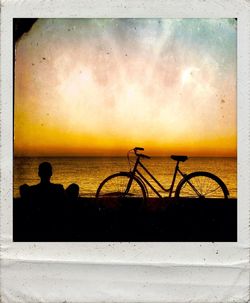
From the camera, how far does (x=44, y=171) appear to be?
4559mm

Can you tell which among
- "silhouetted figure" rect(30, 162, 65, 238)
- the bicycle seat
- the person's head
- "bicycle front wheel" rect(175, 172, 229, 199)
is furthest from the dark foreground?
the bicycle seat

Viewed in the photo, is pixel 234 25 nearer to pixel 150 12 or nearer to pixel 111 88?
pixel 150 12

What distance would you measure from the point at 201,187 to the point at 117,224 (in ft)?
2.62

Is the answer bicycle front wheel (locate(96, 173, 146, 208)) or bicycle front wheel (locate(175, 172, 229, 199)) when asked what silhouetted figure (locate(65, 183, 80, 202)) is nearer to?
bicycle front wheel (locate(96, 173, 146, 208))

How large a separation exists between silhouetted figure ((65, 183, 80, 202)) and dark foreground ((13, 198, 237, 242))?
0.04 metres

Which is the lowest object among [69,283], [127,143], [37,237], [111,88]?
[69,283]

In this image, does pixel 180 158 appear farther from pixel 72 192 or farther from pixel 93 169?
pixel 72 192

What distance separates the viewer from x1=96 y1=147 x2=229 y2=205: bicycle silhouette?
466 cm

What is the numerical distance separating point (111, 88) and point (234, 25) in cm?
108

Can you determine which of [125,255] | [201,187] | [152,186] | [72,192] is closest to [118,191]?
[152,186]

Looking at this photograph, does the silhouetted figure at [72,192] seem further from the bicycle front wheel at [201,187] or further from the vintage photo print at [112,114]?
the bicycle front wheel at [201,187]

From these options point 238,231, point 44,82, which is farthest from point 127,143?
point 238,231

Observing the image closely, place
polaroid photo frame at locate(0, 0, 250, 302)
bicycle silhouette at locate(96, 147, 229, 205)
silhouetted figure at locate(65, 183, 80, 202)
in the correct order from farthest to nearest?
bicycle silhouette at locate(96, 147, 229, 205), silhouetted figure at locate(65, 183, 80, 202), polaroid photo frame at locate(0, 0, 250, 302)

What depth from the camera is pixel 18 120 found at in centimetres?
456
